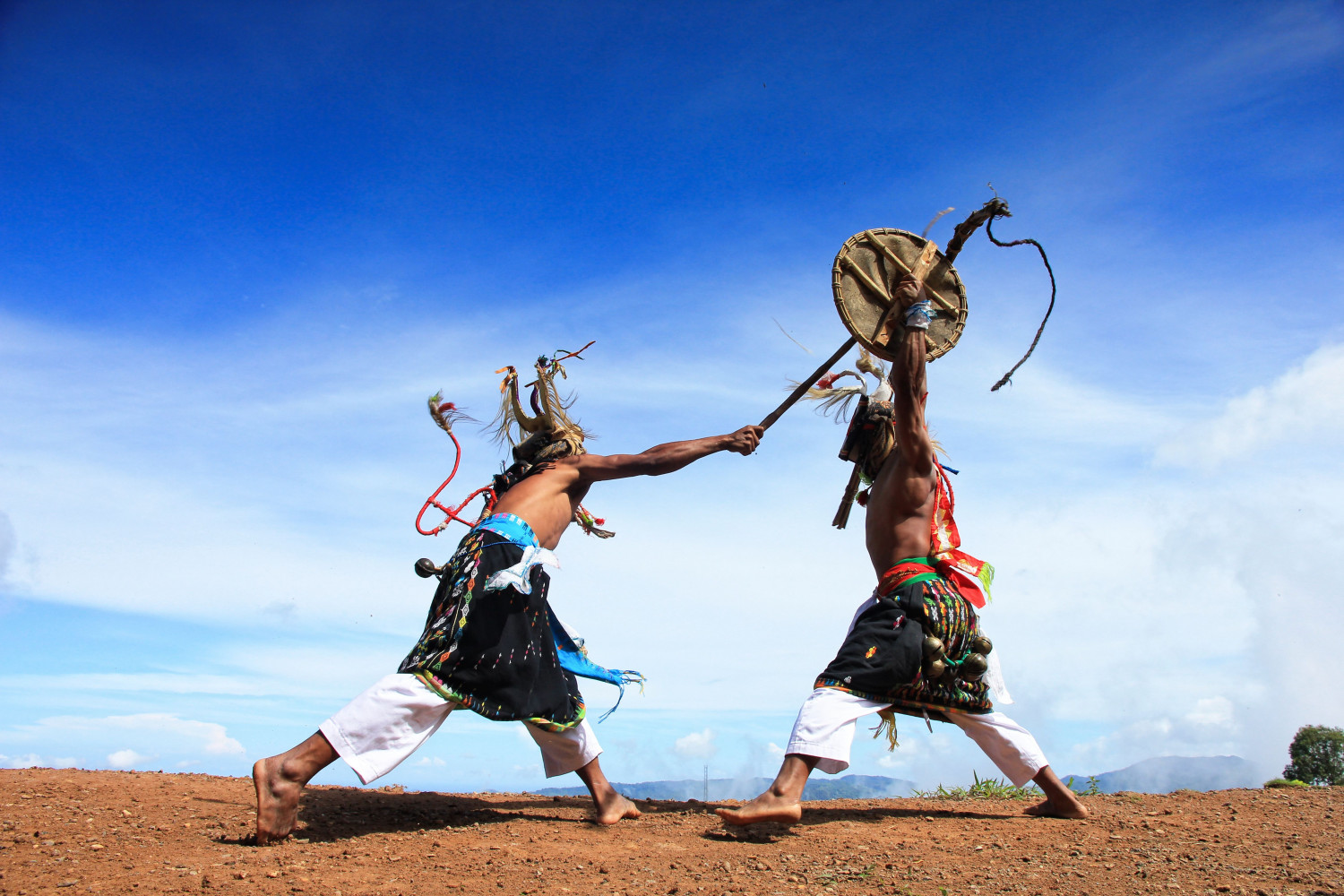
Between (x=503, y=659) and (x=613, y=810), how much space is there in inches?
40.4

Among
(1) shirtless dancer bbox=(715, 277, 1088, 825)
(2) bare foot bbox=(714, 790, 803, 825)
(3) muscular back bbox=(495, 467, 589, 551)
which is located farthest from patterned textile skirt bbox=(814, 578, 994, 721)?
(3) muscular back bbox=(495, 467, 589, 551)

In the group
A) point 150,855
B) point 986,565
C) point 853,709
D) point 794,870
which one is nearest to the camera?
point 794,870

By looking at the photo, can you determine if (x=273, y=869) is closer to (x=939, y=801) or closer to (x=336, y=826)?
(x=336, y=826)

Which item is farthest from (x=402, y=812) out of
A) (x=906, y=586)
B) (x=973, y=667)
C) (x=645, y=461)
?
(x=973, y=667)

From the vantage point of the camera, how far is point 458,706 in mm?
4043

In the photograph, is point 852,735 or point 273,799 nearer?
point 273,799

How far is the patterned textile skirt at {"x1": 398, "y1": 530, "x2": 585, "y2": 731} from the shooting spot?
402 centimetres

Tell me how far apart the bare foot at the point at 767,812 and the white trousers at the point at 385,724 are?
1.31 m

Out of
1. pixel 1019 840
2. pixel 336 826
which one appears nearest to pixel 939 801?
pixel 1019 840

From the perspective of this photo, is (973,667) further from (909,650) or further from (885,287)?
(885,287)

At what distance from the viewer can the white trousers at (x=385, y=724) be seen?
12.4 ft

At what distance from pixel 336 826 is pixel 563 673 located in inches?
48.9

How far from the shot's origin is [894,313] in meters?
4.56

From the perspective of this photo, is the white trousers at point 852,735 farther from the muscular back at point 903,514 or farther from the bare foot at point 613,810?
the bare foot at point 613,810
